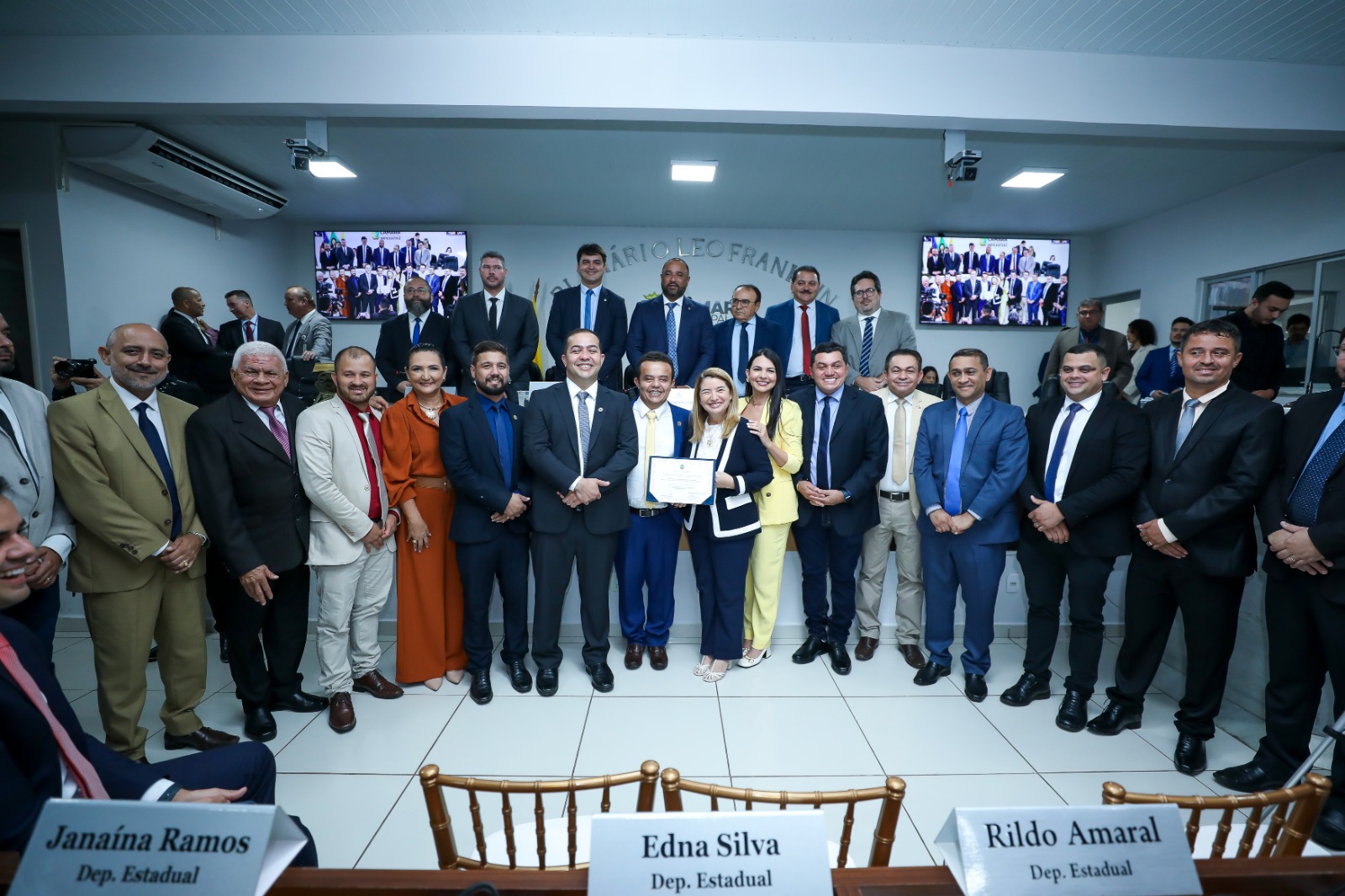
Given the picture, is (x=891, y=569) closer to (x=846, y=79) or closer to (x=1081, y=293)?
(x=846, y=79)

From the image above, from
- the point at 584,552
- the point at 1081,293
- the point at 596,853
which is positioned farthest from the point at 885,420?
the point at 1081,293

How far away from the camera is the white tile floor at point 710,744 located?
7.80 feet

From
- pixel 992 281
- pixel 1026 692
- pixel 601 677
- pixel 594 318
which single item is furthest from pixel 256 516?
pixel 992 281

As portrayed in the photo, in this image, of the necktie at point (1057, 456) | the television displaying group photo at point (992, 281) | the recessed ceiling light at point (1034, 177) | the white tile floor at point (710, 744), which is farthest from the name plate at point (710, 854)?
the television displaying group photo at point (992, 281)

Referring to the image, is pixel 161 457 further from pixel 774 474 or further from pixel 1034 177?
pixel 1034 177

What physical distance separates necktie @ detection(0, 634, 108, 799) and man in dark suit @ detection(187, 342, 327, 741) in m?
1.31

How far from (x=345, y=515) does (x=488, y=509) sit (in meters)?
0.63

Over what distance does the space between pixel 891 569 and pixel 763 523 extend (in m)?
1.31

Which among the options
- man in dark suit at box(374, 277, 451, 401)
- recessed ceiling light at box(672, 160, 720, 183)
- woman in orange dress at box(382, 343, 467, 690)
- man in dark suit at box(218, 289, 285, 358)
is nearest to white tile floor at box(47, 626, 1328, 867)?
woman in orange dress at box(382, 343, 467, 690)

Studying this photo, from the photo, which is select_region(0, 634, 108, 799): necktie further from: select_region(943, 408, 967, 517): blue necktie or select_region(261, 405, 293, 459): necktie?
select_region(943, 408, 967, 517): blue necktie

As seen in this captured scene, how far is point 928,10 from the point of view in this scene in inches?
142

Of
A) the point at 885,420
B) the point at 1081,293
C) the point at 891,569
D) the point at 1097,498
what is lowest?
the point at 891,569

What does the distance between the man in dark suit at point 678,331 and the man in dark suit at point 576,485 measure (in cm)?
161

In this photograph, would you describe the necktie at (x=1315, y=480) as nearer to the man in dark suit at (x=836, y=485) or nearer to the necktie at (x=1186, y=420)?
the necktie at (x=1186, y=420)
